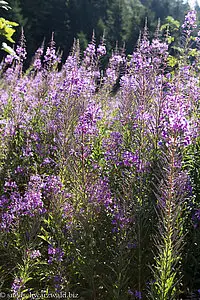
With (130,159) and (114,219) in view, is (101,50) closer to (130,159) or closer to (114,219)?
(130,159)

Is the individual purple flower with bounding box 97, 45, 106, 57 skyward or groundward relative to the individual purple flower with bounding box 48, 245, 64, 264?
skyward

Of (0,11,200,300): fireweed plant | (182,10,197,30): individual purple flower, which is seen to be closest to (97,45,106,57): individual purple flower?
(182,10,197,30): individual purple flower

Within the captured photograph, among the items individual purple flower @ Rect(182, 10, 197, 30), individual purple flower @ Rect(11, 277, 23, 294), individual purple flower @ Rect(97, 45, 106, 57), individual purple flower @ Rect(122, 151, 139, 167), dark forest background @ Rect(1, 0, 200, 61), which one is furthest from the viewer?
dark forest background @ Rect(1, 0, 200, 61)

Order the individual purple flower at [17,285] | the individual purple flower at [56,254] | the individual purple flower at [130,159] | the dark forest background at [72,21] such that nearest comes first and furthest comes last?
the individual purple flower at [17,285] → the individual purple flower at [56,254] → the individual purple flower at [130,159] → the dark forest background at [72,21]

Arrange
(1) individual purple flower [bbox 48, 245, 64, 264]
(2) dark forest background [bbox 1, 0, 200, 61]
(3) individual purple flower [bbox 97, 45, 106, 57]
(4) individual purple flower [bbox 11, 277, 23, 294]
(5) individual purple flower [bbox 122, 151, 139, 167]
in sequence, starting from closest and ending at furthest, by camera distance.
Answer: (4) individual purple flower [bbox 11, 277, 23, 294], (1) individual purple flower [bbox 48, 245, 64, 264], (5) individual purple flower [bbox 122, 151, 139, 167], (3) individual purple flower [bbox 97, 45, 106, 57], (2) dark forest background [bbox 1, 0, 200, 61]

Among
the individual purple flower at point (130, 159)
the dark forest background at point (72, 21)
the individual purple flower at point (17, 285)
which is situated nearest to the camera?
the individual purple flower at point (17, 285)

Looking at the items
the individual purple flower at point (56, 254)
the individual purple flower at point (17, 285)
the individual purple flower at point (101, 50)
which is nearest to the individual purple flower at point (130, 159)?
the individual purple flower at point (56, 254)

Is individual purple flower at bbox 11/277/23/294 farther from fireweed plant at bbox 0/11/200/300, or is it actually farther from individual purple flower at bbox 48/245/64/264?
individual purple flower at bbox 48/245/64/264

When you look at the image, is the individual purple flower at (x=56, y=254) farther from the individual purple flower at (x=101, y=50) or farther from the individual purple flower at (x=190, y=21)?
the individual purple flower at (x=190, y=21)

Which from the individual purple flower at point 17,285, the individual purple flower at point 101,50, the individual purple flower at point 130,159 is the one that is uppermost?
the individual purple flower at point 101,50

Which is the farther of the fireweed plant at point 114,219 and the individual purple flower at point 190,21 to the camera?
the individual purple flower at point 190,21

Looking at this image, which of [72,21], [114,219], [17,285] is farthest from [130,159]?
[72,21]

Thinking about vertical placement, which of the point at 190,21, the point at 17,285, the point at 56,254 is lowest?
the point at 17,285

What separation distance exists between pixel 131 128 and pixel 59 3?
30.0 m
